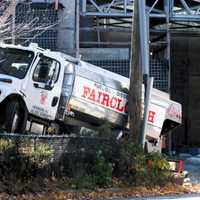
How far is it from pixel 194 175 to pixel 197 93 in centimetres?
1353

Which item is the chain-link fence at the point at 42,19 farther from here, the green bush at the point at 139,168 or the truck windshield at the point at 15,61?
the green bush at the point at 139,168

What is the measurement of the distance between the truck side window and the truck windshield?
1.06ft

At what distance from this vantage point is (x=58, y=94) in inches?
593

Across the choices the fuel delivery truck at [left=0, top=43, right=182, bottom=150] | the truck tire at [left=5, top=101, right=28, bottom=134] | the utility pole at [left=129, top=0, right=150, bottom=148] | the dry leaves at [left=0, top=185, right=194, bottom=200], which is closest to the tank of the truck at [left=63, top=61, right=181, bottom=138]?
the fuel delivery truck at [left=0, top=43, right=182, bottom=150]

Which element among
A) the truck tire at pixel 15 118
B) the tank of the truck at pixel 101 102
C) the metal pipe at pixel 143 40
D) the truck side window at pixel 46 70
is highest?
the metal pipe at pixel 143 40

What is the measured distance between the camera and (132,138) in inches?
573

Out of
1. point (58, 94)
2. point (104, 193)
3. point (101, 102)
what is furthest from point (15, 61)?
point (104, 193)

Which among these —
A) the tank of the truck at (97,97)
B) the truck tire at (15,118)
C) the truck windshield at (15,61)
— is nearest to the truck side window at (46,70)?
the truck windshield at (15,61)

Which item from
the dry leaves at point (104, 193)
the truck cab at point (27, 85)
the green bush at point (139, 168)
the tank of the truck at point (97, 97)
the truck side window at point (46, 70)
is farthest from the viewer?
the tank of the truck at point (97, 97)

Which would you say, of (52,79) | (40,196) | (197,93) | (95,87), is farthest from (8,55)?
(197,93)

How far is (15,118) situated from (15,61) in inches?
63.6

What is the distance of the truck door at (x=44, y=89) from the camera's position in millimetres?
14695

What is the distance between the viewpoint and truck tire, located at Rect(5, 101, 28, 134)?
45.8 feet

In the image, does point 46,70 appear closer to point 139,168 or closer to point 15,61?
point 15,61
